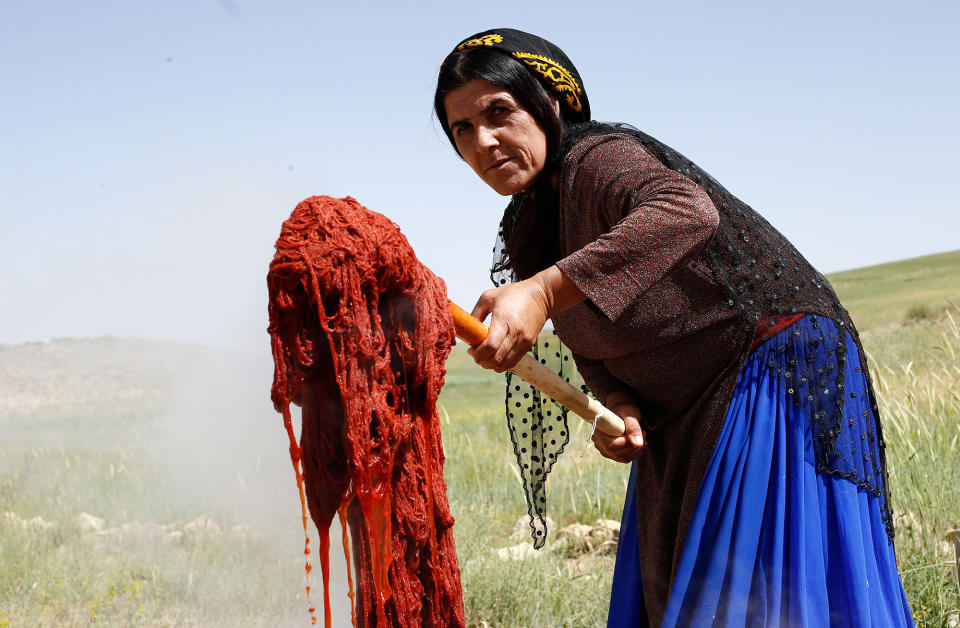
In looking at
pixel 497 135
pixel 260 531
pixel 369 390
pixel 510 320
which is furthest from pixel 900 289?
pixel 369 390

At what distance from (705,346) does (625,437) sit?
342mm

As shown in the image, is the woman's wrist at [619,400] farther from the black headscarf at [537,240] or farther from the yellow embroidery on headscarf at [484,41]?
the yellow embroidery on headscarf at [484,41]

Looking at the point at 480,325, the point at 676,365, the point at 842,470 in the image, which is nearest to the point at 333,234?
the point at 480,325

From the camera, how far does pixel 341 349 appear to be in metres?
1.32

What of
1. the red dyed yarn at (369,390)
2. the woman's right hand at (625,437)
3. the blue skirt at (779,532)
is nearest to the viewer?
the red dyed yarn at (369,390)

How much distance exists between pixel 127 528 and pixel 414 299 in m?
4.55

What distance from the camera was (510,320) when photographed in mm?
1475

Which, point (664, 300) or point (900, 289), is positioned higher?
point (900, 289)

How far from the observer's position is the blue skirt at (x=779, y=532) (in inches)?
66.5

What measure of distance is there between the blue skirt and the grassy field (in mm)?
1024

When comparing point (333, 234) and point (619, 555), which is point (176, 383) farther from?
point (333, 234)

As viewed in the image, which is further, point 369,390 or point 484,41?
point 484,41

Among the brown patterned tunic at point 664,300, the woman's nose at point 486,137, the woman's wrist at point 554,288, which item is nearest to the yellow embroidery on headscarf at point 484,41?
the woman's nose at point 486,137

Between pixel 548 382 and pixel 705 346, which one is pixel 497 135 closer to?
pixel 548 382
